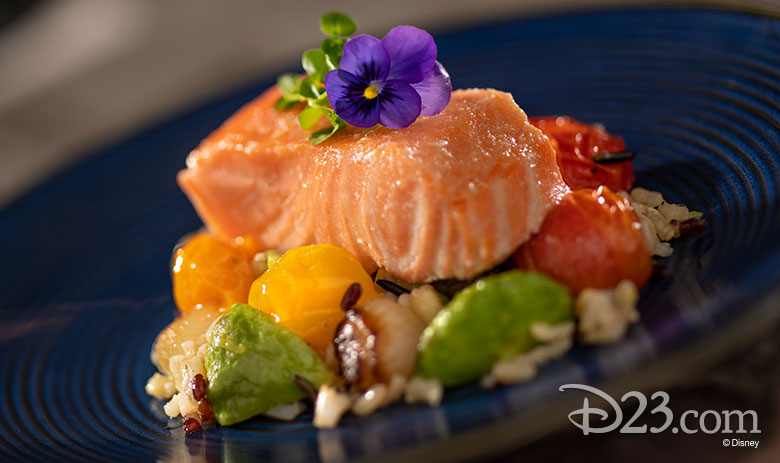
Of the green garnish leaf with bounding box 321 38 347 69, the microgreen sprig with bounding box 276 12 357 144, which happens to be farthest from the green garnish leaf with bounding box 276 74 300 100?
the green garnish leaf with bounding box 321 38 347 69

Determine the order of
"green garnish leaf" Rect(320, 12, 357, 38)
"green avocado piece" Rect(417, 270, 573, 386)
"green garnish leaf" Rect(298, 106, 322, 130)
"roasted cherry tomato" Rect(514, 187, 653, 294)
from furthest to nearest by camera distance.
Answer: "green garnish leaf" Rect(298, 106, 322, 130), "green garnish leaf" Rect(320, 12, 357, 38), "roasted cherry tomato" Rect(514, 187, 653, 294), "green avocado piece" Rect(417, 270, 573, 386)

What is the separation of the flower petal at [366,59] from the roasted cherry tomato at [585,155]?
0.72 meters

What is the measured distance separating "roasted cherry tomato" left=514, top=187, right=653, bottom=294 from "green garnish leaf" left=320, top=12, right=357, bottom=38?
0.98 meters

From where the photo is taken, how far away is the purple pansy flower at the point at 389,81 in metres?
2.38

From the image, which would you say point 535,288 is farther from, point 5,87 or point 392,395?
point 5,87

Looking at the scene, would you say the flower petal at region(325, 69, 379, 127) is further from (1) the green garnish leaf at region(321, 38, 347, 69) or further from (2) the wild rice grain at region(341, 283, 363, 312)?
(2) the wild rice grain at region(341, 283, 363, 312)

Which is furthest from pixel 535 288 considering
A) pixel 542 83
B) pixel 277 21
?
pixel 277 21

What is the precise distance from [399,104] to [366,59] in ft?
0.57

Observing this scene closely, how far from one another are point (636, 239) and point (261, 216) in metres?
1.46

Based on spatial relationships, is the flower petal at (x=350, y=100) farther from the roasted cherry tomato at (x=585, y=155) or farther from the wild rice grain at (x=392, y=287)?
the roasted cherry tomato at (x=585, y=155)

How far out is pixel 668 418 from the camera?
5.58 ft

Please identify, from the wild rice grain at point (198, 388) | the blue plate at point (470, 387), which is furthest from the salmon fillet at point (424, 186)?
the wild rice grain at point (198, 388)

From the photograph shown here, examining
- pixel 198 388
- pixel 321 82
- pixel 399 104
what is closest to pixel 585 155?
pixel 399 104

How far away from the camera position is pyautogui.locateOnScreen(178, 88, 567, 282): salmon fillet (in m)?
2.25
